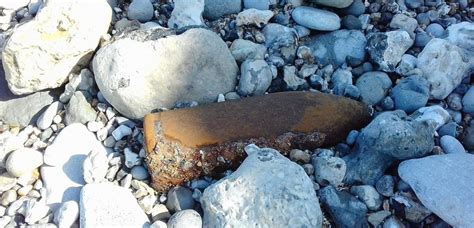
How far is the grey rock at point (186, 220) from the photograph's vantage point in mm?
1345

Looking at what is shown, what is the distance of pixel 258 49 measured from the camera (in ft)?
5.73

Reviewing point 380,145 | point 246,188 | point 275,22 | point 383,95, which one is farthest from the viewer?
point 275,22

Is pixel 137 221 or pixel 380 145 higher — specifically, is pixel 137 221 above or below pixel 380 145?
below

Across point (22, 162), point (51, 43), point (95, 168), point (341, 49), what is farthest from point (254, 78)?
point (22, 162)

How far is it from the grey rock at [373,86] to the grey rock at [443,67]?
0.48 feet

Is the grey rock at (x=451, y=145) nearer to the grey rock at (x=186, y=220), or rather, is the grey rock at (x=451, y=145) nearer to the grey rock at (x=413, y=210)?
the grey rock at (x=413, y=210)

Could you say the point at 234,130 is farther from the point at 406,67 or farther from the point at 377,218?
the point at 406,67

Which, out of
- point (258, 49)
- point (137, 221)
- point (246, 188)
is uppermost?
point (258, 49)

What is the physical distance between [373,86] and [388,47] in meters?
0.17

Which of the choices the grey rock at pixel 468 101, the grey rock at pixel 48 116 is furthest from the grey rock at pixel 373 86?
Result: the grey rock at pixel 48 116

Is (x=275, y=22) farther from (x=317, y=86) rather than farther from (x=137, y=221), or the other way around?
(x=137, y=221)

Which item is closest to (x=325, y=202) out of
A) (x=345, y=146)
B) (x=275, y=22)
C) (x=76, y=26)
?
(x=345, y=146)

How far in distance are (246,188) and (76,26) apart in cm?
85

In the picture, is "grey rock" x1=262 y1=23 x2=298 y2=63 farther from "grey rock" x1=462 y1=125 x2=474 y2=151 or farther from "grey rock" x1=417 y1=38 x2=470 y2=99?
"grey rock" x1=462 y1=125 x2=474 y2=151
